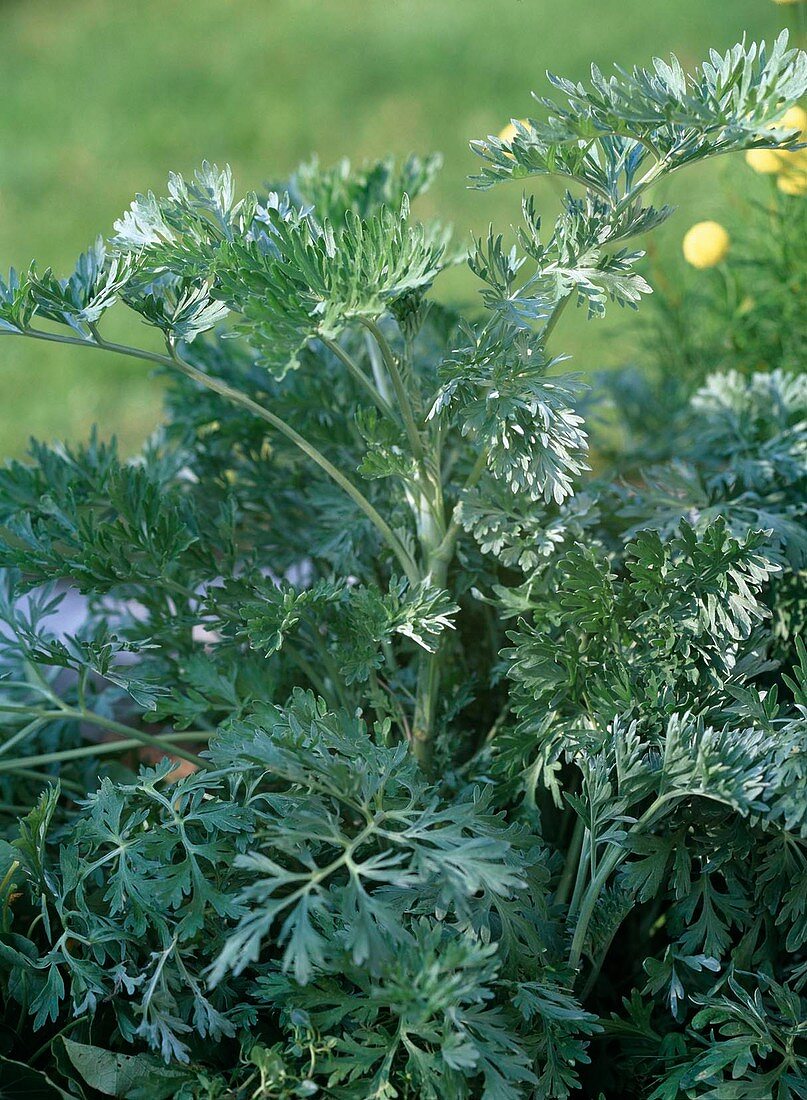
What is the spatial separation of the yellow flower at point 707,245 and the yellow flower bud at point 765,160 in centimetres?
9

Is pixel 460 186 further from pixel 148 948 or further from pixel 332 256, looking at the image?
pixel 148 948

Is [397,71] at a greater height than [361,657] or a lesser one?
greater

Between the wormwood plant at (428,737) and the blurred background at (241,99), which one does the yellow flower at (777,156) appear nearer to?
the wormwood plant at (428,737)

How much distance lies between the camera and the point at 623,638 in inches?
37.2

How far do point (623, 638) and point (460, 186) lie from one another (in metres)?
2.11

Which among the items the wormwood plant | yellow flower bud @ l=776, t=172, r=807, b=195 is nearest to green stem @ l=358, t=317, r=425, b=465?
the wormwood plant

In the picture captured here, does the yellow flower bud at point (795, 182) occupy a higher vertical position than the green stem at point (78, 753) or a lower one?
higher

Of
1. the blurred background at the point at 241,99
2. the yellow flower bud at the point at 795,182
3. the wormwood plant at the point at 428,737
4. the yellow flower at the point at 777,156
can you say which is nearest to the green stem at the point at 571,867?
the wormwood plant at the point at 428,737

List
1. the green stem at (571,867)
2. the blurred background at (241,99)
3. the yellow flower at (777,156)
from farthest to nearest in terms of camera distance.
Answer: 1. the blurred background at (241,99)
2. the yellow flower at (777,156)
3. the green stem at (571,867)

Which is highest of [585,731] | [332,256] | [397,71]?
[397,71]

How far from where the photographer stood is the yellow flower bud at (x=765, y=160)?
4.11 ft

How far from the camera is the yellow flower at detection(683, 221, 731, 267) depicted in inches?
54.5

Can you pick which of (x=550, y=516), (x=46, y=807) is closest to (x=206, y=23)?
(x=550, y=516)

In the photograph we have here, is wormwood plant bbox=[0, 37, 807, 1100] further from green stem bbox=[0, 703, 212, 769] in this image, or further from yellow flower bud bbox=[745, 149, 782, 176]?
yellow flower bud bbox=[745, 149, 782, 176]
